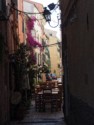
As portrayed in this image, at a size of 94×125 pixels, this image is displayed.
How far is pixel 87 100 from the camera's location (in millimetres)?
9500

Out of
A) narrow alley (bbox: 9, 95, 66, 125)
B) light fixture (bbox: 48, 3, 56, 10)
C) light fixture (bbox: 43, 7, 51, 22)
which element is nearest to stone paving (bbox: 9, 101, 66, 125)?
narrow alley (bbox: 9, 95, 66, 125)

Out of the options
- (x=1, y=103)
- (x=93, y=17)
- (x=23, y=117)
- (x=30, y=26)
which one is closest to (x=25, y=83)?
(x=23, y=117)

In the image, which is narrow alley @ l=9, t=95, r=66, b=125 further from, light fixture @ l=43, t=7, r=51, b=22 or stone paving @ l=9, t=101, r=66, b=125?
light fixture @ l=43, t=7, r=51, b=22

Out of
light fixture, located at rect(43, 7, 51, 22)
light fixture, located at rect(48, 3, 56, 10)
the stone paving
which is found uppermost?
light fixture, located at rect(48, 3, 56, 10)

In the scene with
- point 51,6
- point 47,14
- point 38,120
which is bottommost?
point 38,120

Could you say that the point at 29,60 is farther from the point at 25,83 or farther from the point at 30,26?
the point at 30,26

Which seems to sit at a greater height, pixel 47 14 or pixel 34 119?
pixel 47 14

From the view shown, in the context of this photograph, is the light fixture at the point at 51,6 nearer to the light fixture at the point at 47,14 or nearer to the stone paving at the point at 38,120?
the light fixture at the point at 47,14

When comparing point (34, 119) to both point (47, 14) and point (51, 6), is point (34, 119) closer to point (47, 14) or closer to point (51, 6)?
point (47, 14)

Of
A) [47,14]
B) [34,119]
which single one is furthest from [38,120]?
[47,14]

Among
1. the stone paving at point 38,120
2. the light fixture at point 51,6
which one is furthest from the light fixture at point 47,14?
the stone paving at point 38,120

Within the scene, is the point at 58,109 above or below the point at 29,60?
below

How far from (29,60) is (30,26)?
38.0 feet

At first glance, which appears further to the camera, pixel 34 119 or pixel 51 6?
pixel 34 119
